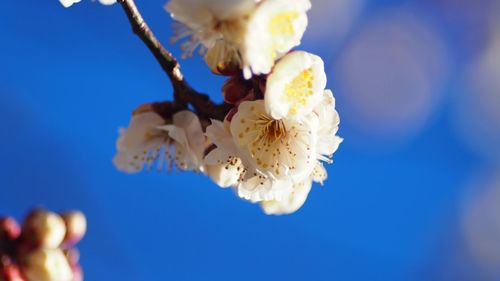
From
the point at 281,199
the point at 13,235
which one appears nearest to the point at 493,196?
the point at 281,199

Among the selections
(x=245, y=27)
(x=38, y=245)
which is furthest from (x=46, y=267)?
(x=245, y=27)

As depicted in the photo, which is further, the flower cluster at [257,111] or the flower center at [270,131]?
the flower center at [270,131]

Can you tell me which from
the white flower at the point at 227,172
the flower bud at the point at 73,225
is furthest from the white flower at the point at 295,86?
the flower bud at the point at 73,225

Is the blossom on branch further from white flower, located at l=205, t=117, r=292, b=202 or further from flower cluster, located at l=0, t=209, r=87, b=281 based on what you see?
flower cluster, located at l=0, t=209, r=87, b=281

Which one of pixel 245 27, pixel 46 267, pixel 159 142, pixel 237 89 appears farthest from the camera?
pixel 159 142

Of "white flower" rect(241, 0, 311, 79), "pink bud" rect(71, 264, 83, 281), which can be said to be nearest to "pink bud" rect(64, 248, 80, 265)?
"pink bud" rect(71, 264, 83, 281)

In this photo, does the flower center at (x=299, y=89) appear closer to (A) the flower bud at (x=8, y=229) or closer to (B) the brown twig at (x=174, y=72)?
(B) the brown twig at (x=174, y=72)

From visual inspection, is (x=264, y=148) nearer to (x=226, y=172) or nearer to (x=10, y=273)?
(x=226, y=172)
